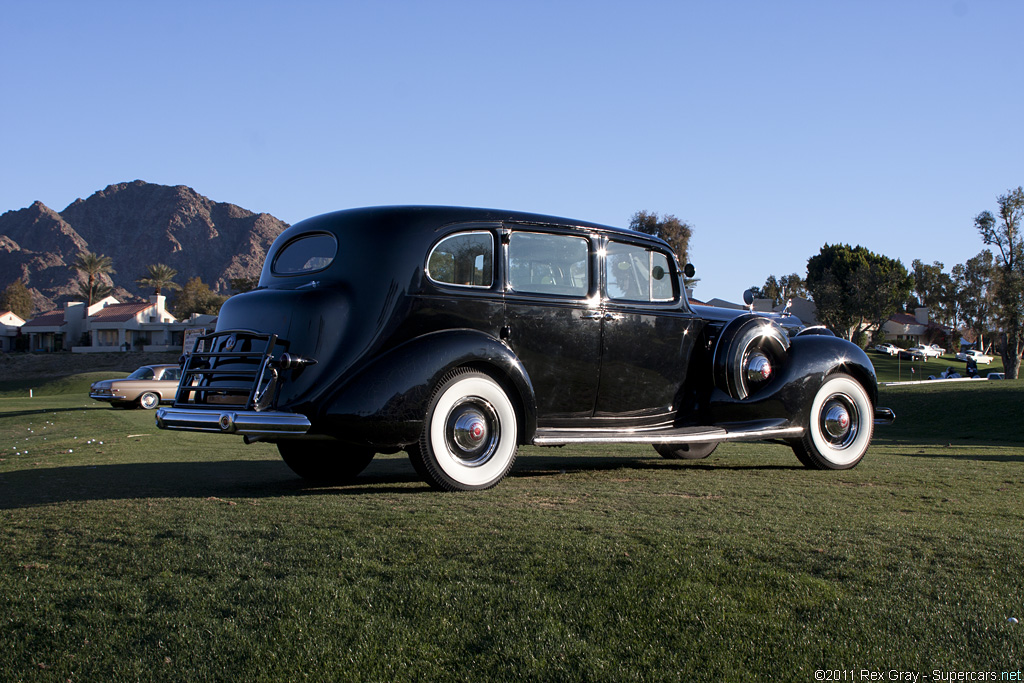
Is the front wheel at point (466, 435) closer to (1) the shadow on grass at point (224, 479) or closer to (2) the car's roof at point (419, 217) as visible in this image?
(1) the shadow on grass at point (224, 479)

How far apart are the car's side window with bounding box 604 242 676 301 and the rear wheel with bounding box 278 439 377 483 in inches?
102

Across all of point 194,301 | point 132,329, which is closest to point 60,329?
point 132,329

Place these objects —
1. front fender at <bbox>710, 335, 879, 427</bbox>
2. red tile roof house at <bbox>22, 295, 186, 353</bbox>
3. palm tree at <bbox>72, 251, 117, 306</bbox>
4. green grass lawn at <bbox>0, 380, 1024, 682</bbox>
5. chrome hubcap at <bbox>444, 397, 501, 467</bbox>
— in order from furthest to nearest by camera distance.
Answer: palm tree at <bbox>72, 251, 117, 306</bbox> < red tile roof house at <bbox>22, 295, 186, 353</bbox> < front fender at <bbox>710, 335, 879, 427</bbox> < chrome hubcap at <bbox>444, 397, 501, 467</bbox> < green grass lawn at <bbox>0, 380, 1024, 682</bbox>

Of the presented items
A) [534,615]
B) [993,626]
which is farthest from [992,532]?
[534,615]

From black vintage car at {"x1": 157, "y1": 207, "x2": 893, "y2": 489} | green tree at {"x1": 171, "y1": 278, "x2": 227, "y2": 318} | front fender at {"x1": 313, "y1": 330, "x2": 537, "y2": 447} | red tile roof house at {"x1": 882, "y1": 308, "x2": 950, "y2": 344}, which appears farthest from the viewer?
red tile roof house at {"x1": 882, "y1": 308, "x2": 950, "y2": 344}

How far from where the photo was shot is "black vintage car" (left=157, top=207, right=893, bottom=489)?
19.2 feet

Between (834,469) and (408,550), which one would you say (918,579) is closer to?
(408,550)

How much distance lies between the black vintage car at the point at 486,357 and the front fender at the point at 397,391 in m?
0.01

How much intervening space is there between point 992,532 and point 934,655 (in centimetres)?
195

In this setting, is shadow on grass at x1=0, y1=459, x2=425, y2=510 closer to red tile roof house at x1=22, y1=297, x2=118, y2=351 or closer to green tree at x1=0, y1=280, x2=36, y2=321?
red tile roof house at x1=22, y1=297, x2=118, y2=351

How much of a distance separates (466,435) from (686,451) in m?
3.76

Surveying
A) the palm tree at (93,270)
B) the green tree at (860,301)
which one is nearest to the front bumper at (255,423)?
the green tree at (860,301)

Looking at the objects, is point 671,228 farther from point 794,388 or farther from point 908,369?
point 794,388

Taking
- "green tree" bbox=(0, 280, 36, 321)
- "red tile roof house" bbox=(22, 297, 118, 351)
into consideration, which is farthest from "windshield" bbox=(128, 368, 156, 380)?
"green tree" bbox=(0, 280, 36, 321)
